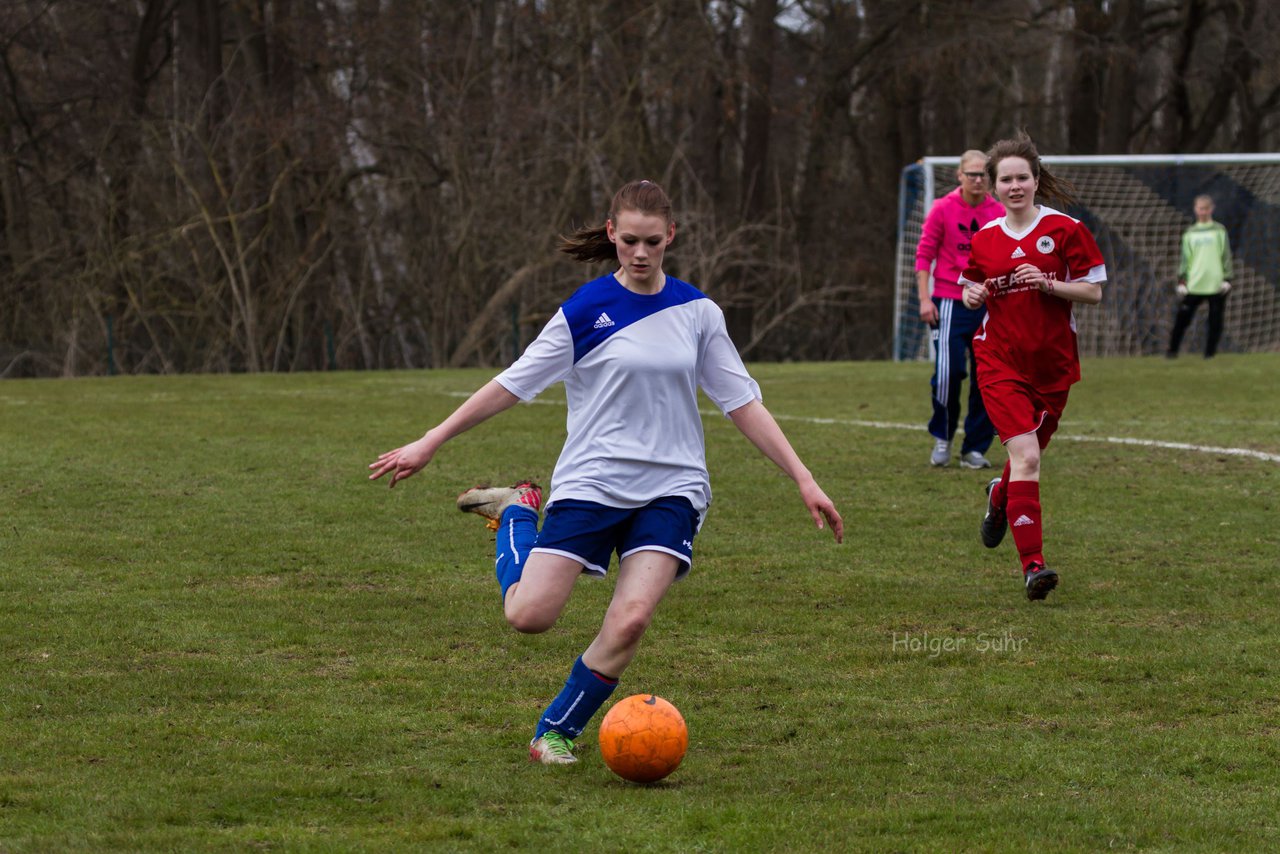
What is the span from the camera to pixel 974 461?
10422mm

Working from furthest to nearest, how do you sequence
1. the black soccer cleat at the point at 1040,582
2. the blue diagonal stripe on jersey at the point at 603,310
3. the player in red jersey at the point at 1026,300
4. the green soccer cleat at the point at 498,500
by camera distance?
the player in red jersey at the point at 1026,300 → the black soccer cleat at the point at 1040,582 → the green soccer cleat at the point at 498,500 → the blue diagonal stripe on jersey at the point at 603,310

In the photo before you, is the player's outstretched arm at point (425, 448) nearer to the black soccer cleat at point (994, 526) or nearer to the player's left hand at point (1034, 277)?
the player's left hand at point (1034, 277)

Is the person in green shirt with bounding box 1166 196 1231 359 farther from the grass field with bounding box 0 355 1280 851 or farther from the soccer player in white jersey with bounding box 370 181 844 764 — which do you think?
the soccer player in white jersey with bounding box 370 181 844 764

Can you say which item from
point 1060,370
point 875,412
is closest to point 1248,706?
point 1060,370

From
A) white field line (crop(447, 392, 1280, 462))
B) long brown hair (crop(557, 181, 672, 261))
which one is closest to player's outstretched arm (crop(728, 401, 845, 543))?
long brown hair (crop(557, 181, 672, 261))

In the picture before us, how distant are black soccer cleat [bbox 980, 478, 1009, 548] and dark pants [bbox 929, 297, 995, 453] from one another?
2787mm

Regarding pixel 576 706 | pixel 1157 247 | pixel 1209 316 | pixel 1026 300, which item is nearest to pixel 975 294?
pixel 1026 300

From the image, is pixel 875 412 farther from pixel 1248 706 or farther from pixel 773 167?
pixel 773 167

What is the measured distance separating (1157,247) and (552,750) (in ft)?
72.8

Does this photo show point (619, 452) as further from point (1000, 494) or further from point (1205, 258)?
point (1205, 258)

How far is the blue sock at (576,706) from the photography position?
450cm

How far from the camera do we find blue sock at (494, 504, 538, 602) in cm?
487

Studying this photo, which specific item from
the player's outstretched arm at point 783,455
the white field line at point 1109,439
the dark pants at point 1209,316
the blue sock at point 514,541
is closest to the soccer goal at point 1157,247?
the dark pants at point 1209,316

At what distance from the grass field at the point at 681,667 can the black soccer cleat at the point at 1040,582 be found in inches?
4.0
